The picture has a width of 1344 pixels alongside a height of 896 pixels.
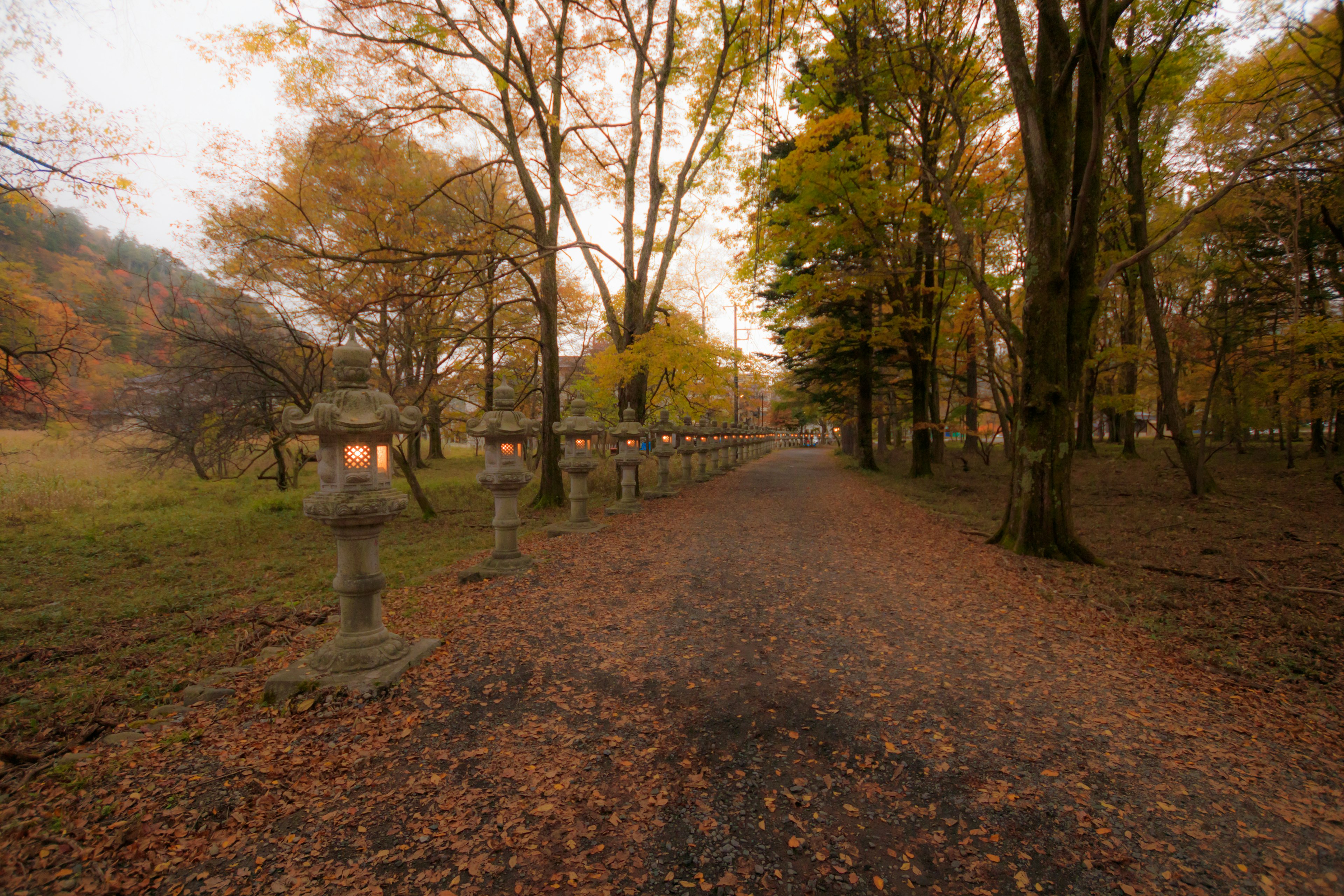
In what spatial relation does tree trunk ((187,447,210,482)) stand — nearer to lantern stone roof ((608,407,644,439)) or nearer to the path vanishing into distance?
lantern stone roof ((608,407,644,439))

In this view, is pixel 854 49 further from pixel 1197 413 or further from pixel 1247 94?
pixel 1197 413

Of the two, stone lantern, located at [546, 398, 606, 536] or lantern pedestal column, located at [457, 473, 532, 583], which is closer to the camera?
lantern pedestal column, located at [457, 473, 532, 583]

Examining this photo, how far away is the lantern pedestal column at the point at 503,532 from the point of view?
663cm

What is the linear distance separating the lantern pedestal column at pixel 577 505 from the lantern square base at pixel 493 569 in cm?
225

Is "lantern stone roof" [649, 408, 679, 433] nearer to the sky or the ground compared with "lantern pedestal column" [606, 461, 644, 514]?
nearer to the sky

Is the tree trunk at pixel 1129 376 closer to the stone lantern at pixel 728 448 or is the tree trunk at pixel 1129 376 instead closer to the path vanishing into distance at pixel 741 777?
the stone lantern at pixel 728 448

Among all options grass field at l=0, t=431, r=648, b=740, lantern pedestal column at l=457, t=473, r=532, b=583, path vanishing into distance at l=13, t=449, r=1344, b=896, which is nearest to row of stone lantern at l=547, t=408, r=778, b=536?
grass field at l=0, t=431, r=648, b=740

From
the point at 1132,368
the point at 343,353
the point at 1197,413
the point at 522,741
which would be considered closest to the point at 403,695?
the point at 522,741

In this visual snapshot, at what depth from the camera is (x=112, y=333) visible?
6930 mm

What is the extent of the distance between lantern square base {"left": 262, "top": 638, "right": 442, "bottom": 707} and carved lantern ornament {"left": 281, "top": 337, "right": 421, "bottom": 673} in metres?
0.06

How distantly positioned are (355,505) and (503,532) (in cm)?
305

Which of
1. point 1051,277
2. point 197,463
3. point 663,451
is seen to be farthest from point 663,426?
point 197,463

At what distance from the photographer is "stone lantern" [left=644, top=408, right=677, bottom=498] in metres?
13.9

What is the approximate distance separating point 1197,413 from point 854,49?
21514 mm
